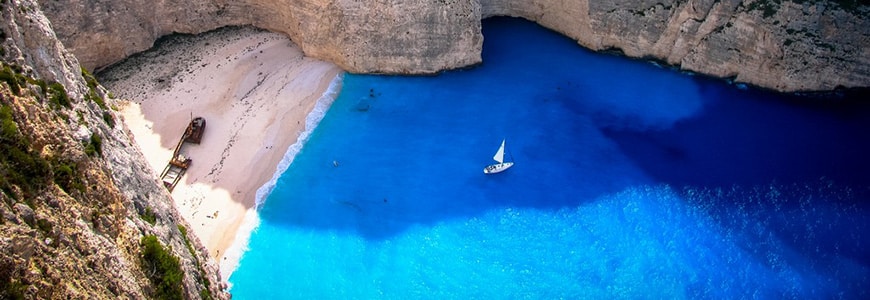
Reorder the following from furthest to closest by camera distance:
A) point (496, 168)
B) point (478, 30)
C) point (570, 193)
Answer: point (478, 30) < point (496, 168) < point (570, 193)

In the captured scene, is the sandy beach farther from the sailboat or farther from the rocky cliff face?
the sailboat

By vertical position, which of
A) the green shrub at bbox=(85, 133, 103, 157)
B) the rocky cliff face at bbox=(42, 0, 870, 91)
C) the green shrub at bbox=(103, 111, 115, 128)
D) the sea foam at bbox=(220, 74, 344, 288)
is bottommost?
the sea foam at bbox=(220, 74, 344, 288)

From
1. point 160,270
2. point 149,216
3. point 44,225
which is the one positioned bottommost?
point 160,270

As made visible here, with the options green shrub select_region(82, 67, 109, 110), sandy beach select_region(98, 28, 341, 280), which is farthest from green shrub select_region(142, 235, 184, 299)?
sandy beach select_region(98, 28, 341, 280)

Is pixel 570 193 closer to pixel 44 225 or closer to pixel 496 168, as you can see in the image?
pixel 496 168

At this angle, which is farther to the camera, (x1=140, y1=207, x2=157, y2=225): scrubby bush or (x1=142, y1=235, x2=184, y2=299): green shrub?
(x1=140, y1=207, x2=157, y2=225): scrubby bush

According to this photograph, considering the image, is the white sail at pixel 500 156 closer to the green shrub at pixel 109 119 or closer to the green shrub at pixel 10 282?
the green shrub at pixel 109 119

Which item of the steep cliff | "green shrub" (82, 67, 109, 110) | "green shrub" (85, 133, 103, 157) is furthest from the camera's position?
"green shrub" (82, 67, 109, 110)

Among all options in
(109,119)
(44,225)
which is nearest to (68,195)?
(44,225)
